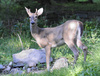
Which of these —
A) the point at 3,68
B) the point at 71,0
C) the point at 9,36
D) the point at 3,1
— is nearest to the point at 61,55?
the point at 3,68

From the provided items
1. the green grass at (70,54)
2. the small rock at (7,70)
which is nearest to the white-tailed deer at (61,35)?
the green grass at (70,54)

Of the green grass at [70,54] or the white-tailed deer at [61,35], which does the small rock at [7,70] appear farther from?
the white-tailed deer at [61,35]

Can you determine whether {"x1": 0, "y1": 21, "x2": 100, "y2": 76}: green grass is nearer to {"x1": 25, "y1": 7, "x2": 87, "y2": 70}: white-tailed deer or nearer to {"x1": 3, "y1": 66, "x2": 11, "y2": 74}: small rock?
{"x1": 3, "y1": 66, "x2": 11, "y2": 74}: small rock

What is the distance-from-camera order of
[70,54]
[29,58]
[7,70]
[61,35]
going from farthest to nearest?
[70,54]
[29,58]
[7,70]
[61,35]

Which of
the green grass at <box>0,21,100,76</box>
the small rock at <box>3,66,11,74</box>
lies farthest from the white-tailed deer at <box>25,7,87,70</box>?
the small rock at <box>3,66,11,74</box>

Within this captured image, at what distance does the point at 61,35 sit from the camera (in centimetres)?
561

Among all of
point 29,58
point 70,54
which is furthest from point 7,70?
point 70,54

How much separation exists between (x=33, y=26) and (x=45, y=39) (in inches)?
21.1

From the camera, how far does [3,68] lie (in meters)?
5.81

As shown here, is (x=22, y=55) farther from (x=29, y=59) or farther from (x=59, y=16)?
(x=59, y=16)

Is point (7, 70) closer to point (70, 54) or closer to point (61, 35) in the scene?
point (61, 35)

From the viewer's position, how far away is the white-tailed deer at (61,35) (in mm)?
5371

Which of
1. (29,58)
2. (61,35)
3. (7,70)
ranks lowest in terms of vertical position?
(7,70)

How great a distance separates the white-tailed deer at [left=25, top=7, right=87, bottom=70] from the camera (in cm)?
537
